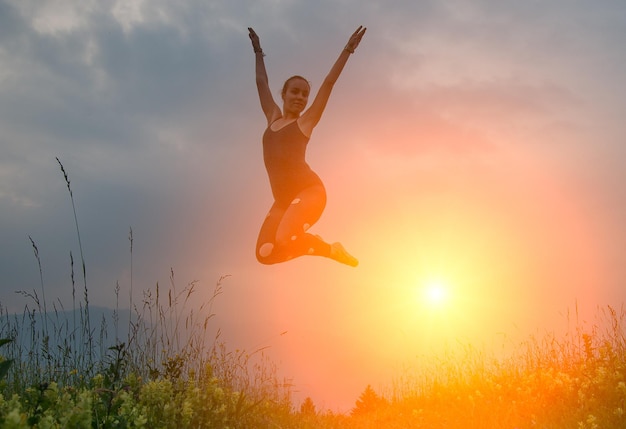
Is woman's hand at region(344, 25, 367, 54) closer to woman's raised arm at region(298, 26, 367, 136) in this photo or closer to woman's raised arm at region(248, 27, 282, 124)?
woman's raised arm at region(298, 26, 367, 136)

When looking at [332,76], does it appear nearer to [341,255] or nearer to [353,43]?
[353,43]

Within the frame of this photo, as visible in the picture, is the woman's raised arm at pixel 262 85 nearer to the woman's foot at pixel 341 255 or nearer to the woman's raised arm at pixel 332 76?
the woman's raised arm at pixel 332 76

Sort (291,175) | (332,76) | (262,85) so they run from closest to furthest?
(332,76)
(291,175)
(262,85)

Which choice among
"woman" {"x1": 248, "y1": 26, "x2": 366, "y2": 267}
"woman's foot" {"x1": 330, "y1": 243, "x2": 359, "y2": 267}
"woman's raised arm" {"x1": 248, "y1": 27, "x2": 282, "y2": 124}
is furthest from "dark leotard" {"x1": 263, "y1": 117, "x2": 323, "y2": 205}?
"woman's foot" {"x1": 330, "y1": 243, "x2": 359, "y2": 267}

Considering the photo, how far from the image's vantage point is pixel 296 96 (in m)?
6.76

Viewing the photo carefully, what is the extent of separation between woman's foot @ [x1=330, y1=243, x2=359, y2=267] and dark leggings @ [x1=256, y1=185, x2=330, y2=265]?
2.37ft

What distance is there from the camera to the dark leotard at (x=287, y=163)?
6.57 metres

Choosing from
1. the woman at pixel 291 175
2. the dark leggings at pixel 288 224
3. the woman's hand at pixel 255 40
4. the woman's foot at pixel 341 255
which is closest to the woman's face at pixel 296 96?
the woman at pixel 291 175

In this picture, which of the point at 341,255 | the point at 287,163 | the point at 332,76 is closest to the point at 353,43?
the point at 332,76

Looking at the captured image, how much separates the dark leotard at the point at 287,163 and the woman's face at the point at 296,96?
26 centimetres

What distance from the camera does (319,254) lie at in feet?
23.9

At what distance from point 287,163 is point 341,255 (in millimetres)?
1532

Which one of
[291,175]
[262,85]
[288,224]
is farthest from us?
[262,85]

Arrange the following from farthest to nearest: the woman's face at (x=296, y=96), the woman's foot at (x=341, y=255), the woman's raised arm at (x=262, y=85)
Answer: the woman's foot at (x=341, y=255) → the woman's raised arm at (x=262, y=85) → the woman's face at (x=296, y=96)
